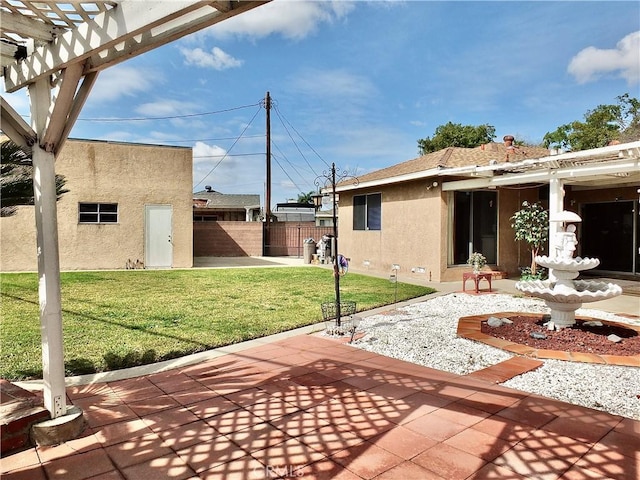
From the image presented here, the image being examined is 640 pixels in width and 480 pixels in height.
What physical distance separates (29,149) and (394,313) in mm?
6380

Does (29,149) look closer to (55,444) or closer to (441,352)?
(55,444)

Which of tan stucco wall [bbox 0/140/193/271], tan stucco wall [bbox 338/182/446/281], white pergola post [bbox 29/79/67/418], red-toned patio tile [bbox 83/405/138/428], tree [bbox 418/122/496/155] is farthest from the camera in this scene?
tree [bbox 418/122/496/155]

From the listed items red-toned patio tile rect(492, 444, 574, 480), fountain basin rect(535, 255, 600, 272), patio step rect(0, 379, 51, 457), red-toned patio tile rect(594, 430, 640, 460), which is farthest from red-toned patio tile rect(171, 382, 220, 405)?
fountain basin rect(535, 255, 600, 272)

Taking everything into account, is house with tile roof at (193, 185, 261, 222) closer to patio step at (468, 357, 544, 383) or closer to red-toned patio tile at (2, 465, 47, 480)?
patio step at (468, 357, 544, 383)

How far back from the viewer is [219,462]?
2781 mm

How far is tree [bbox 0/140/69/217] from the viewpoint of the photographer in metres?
4.07

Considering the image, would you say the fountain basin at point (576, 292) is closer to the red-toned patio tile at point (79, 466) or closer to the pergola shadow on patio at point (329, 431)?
the pergola shadow on patio at point (329, 431)

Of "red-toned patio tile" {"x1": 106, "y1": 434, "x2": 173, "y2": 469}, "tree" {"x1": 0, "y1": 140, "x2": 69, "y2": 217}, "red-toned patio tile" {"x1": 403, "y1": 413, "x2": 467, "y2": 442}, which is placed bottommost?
"red-toned patio tile" {"x1": 403, "y1": 413, "x2": 467, "y2": 442}

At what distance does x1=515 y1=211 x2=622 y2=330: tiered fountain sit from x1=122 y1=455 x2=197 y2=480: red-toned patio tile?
5.52 meters

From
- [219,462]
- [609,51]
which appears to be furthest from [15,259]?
[609,51]

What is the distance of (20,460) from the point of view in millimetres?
2822

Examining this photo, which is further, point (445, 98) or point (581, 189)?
point (445, 98)

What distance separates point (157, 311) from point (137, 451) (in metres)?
5.37

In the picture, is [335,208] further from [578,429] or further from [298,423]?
[578,429]
